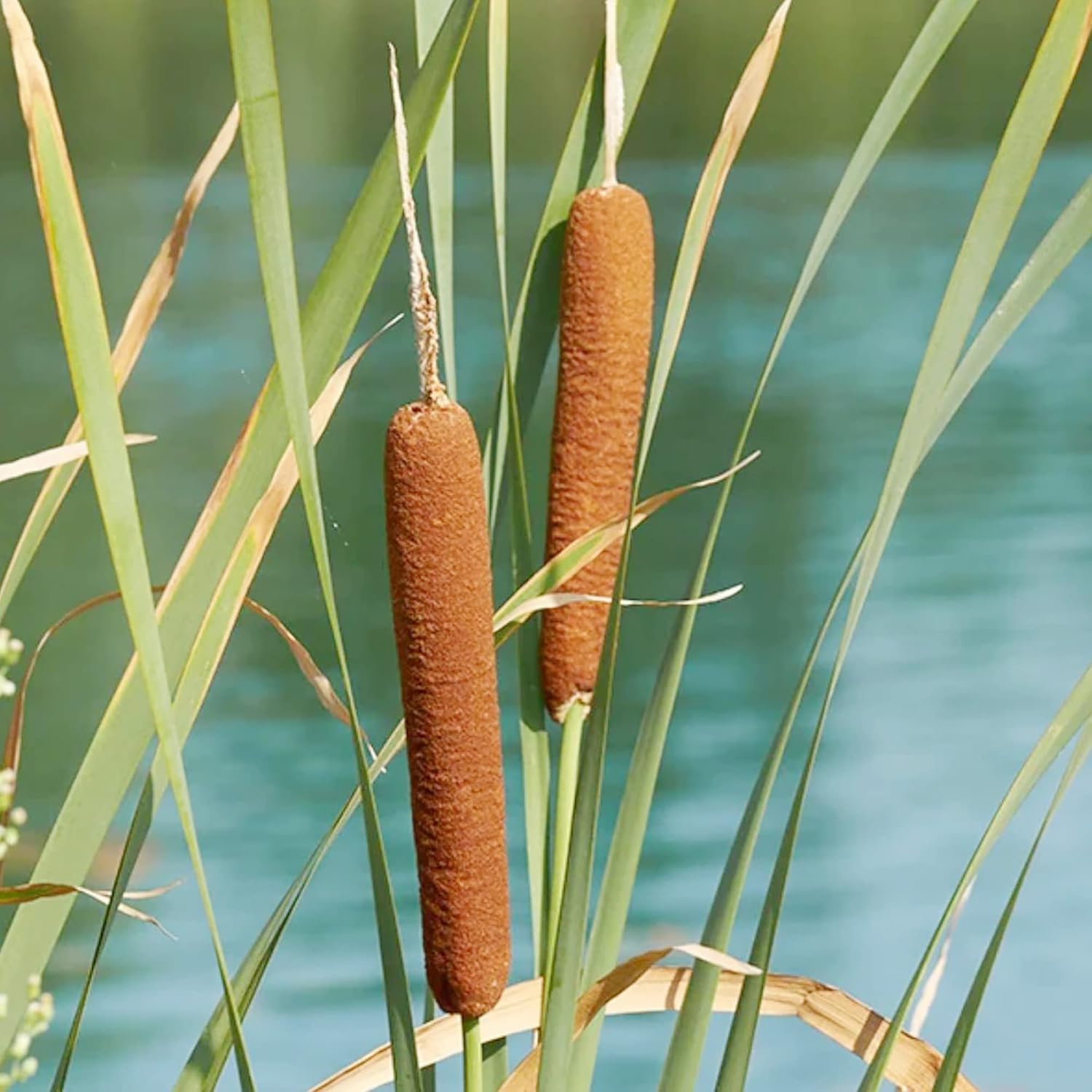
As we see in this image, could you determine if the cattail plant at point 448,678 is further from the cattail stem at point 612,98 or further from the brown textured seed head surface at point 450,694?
the cattail stem at point 612,98

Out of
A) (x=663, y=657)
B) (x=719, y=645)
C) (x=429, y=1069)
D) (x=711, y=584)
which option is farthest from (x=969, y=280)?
(x=711, y=584)

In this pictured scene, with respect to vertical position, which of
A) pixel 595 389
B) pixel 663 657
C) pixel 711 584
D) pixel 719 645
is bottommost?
pixel 663 657

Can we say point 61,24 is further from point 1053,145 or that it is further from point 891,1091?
point 891,1091

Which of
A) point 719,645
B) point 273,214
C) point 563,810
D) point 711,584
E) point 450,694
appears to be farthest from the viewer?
point 711,584

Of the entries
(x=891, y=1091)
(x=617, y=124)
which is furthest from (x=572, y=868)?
(x=891, y=1091)

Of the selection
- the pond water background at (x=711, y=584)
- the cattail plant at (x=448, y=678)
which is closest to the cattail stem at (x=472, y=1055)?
the cattail plant at (x=448, y=678)

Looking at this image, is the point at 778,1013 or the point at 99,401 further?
the point at 778,1013

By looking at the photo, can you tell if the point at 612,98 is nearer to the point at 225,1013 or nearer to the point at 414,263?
the point at 414,263
